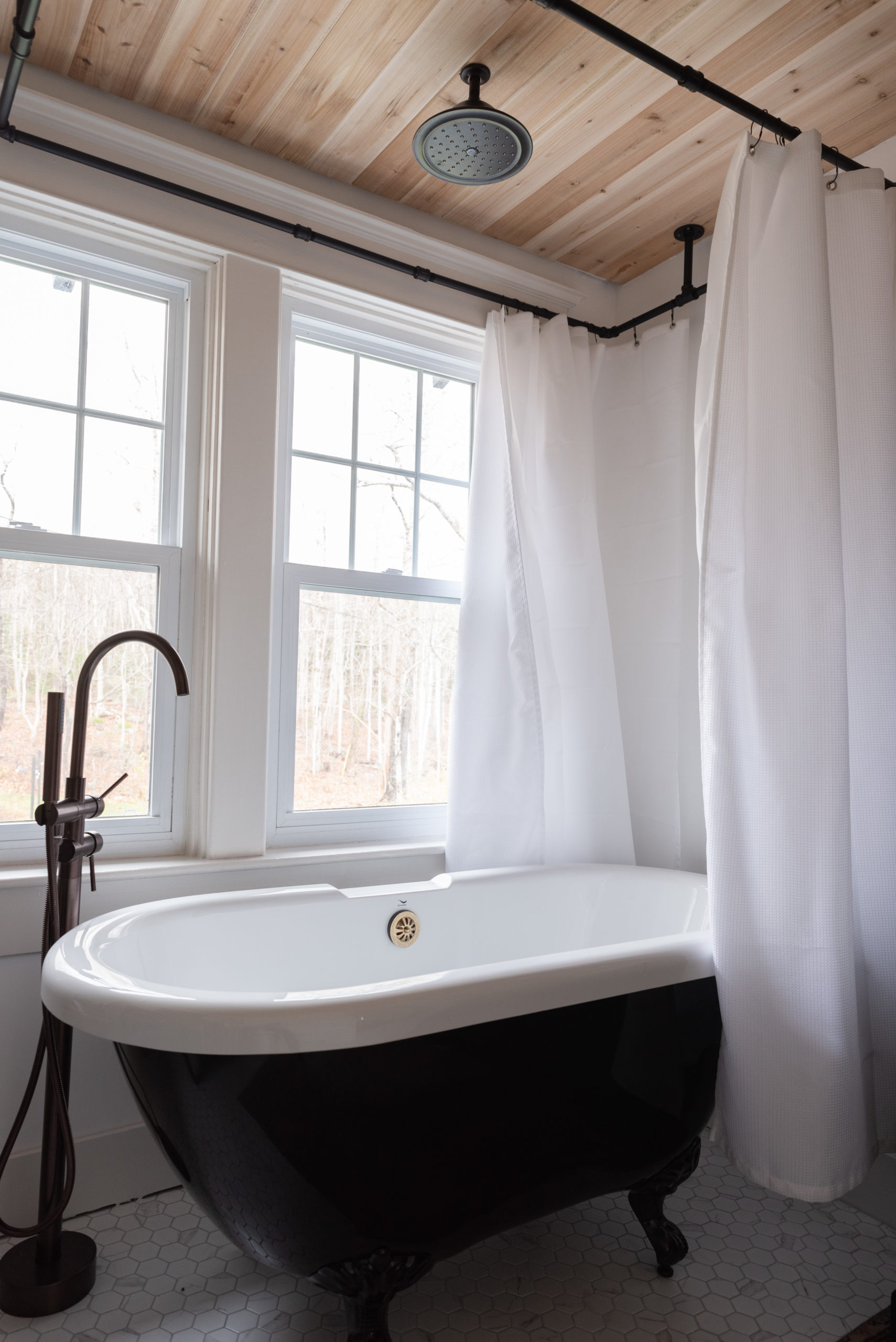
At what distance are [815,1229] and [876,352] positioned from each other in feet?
6.23

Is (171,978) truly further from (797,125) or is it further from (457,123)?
(797,125)

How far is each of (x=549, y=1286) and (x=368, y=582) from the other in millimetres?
1713

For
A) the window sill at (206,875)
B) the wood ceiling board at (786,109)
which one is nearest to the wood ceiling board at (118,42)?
the wood ceiling board at (786,109)

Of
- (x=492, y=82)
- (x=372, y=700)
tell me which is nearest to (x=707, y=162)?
(x=492, y=82)

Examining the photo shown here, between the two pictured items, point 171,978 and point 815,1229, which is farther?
point 815,1229

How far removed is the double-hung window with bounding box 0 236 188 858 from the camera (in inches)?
79.4

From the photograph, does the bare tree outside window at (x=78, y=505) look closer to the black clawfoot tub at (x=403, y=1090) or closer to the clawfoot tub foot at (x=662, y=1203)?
the black clawfoot tub at (x=403, y=1090)

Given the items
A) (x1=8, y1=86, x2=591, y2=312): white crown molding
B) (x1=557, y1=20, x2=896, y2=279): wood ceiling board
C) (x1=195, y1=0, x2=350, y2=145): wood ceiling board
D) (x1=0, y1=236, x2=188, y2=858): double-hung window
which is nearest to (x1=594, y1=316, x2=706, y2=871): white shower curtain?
(x1=557, y1=20, x2=896, y2=279): wood ceiling board

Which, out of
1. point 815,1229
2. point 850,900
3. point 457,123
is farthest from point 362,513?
point 815,1229

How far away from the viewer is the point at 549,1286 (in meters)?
1.68

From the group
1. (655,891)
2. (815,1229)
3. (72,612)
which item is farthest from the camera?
(655,891)

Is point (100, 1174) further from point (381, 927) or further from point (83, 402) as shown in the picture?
point (83, 402)

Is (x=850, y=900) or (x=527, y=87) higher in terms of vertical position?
(x=527, y=87)

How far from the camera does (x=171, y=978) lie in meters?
1.73
